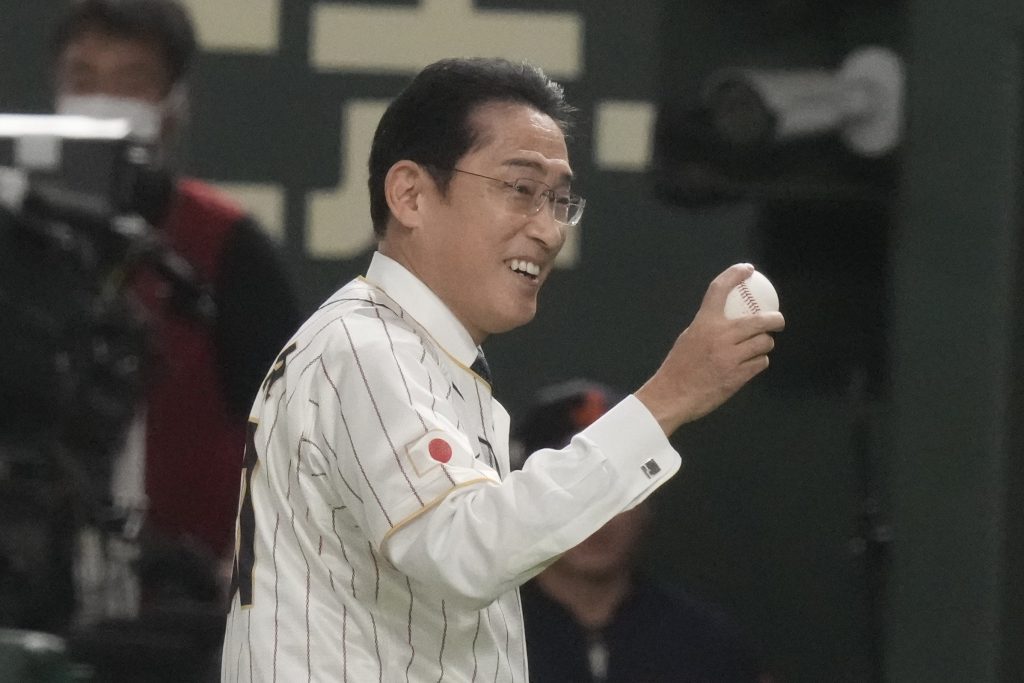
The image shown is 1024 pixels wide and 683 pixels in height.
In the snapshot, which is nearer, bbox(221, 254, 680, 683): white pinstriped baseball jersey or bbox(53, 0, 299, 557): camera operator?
bbox(221, 254, 680, 683): white pinstriped baseball jersey

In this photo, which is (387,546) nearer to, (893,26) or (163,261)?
(163,261)

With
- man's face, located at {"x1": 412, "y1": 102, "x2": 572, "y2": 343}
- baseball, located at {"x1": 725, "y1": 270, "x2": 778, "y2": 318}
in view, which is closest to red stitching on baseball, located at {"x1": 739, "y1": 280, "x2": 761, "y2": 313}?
baseball, located at {"x1": 725, "y1": 270, "x2": 778, "y2": 318}

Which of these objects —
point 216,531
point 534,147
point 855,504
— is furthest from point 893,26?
point 534,147

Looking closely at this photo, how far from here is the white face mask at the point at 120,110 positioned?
3.03m

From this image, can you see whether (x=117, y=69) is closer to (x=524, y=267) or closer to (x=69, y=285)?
(x=69, y=285)

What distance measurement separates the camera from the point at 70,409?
8.50ft

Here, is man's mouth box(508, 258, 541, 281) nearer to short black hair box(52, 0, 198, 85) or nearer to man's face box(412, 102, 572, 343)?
man's face box(412, 102, 572, 343)

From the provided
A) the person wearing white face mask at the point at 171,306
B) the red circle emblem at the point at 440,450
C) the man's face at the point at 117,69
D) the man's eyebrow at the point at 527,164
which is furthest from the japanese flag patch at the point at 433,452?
the man's face at the point at 117,69

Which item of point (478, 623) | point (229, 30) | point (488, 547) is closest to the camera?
point (488, 547)

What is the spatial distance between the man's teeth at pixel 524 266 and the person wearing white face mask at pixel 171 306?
1.24 metres

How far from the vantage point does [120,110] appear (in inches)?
120

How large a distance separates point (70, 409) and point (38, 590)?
0.26 meters

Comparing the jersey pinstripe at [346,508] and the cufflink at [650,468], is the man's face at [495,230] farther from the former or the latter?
the cufflink at [650,468]

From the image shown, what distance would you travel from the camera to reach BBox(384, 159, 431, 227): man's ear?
1.81 m
